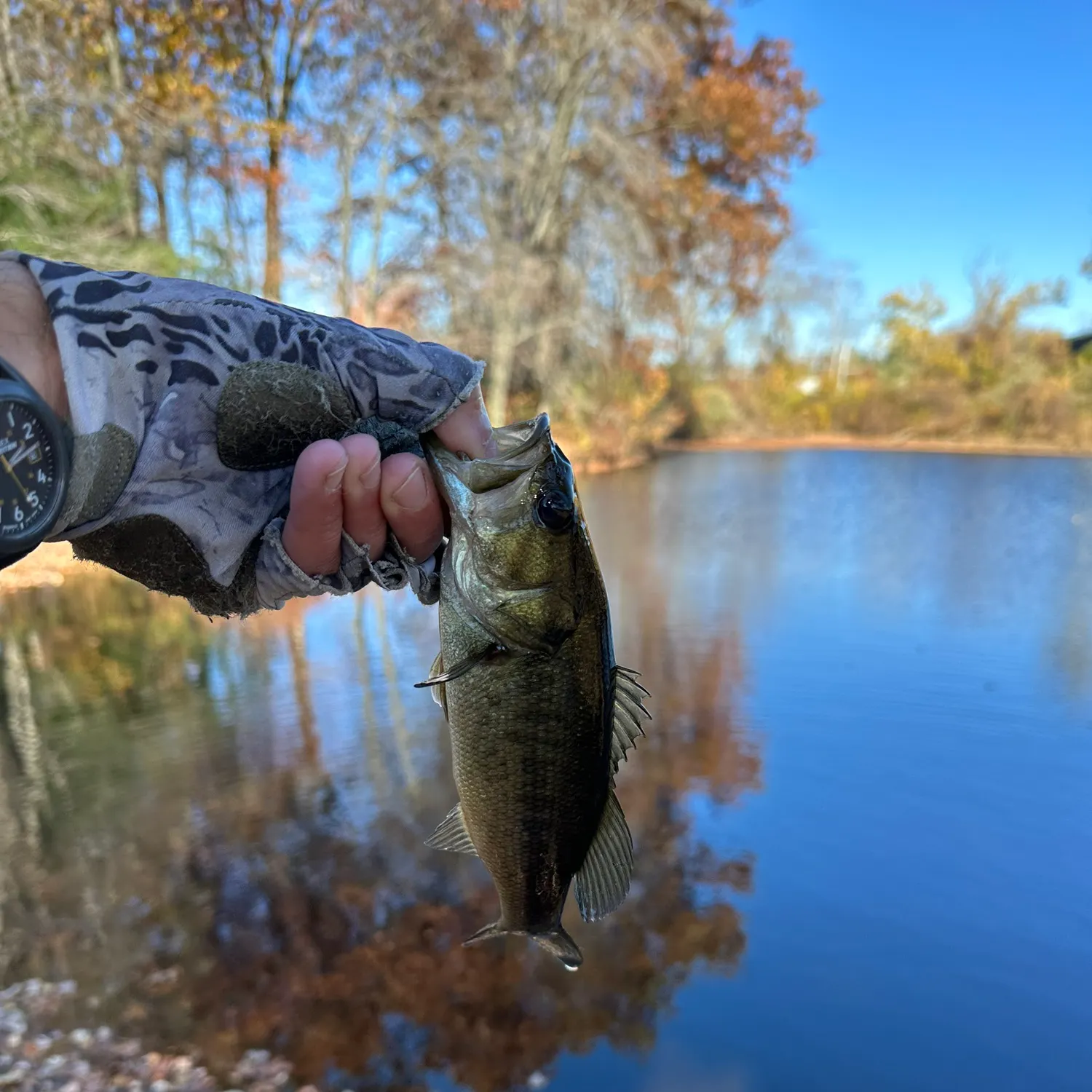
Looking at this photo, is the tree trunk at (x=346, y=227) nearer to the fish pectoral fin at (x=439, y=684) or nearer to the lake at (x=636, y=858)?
the lake at (x=636, y=858)

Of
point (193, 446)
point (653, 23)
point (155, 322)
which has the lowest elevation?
point (193, 446)

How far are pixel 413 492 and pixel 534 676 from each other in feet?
1.58

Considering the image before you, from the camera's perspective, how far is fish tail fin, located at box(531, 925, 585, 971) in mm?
1862

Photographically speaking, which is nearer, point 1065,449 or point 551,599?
point 551,599

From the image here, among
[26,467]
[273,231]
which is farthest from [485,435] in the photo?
[273,231]

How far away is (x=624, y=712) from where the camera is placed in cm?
200

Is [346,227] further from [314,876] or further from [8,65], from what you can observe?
[314,876]

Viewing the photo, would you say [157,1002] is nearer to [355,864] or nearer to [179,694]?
[355,864]

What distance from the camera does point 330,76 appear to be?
56.3ft

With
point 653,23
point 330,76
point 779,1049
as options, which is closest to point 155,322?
point 779,1049

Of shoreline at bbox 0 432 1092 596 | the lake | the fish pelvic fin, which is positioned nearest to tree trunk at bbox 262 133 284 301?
the lake

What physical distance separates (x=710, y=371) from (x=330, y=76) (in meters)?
28.6

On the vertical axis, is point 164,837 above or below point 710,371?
below

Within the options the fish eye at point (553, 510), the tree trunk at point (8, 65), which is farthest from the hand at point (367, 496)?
the tree trunk at point (8, 65)
